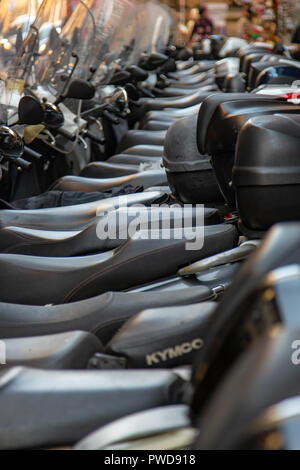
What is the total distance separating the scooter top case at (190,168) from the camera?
1769 millimetres

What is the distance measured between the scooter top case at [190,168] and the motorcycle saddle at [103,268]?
0.36 meters

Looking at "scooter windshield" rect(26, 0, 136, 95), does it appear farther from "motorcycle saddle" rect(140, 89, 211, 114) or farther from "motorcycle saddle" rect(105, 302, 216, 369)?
"motorcycle saddle" rect(105, 302, 216, 369)

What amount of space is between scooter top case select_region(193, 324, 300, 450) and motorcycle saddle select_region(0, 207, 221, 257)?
999 mm

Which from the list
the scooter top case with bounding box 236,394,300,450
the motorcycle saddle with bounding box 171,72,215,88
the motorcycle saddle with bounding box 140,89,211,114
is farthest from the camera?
the motorcycle saddle with bounding box 171,72,215,88

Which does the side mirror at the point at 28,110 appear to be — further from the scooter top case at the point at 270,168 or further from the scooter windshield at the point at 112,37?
the scooter windshield at the point at 112,37

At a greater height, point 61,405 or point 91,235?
point 61,405

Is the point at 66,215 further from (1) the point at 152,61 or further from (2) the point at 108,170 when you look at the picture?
(1) the point at 152,61

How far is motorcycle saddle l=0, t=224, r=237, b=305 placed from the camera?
1.35 m

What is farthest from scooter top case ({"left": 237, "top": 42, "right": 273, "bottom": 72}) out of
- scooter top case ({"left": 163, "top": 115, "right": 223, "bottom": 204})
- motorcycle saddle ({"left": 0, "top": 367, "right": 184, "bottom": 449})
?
motorcycle saddle ({"left": 0, "top": 367, "right": 184, "bottom": 449})

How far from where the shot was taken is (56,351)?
2.98 ft

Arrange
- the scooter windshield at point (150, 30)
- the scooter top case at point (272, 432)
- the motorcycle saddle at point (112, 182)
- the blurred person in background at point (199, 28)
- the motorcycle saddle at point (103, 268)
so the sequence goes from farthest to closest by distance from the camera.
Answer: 1. the blurred person in background at point (199, 28)
2. the scooter windshield at point (150, 30)
3. the motorcycle saddle at point (112, 182)
4. the motorcycle saddle at point (103, 268)
5. the scooter top case at point (272, 432)

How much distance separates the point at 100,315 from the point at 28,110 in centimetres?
109

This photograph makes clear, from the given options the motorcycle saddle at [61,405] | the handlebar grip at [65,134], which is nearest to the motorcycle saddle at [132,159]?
the handlebar grip at [65,134]

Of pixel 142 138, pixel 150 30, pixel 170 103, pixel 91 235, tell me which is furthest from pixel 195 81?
pixel 91 235
